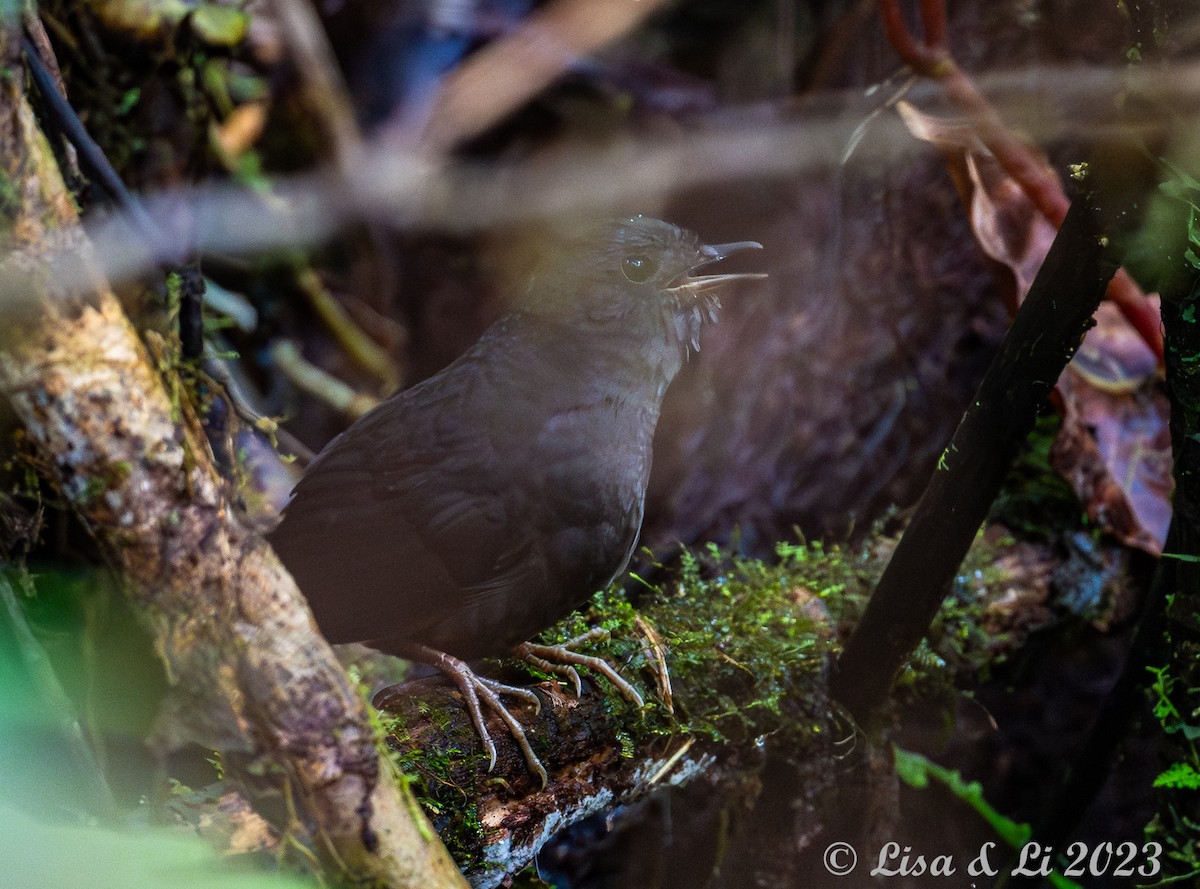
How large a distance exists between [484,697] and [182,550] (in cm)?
74

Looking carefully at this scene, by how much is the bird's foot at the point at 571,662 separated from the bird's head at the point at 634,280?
62 centimetres

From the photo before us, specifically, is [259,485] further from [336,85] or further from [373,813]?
[336,85]

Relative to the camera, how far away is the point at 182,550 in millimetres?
1181

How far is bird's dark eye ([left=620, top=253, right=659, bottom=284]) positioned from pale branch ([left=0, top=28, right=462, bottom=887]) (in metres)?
0.82

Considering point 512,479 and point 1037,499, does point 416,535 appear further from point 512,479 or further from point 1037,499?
point 1037,499

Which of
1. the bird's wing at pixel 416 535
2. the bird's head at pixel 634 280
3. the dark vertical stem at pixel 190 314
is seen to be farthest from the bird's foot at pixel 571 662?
the dark vertical stem at pixel 190 314

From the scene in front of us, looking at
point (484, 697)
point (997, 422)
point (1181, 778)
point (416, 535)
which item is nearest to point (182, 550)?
point (416, 535)

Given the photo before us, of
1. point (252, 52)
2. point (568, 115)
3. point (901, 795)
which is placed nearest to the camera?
point (901, 795)

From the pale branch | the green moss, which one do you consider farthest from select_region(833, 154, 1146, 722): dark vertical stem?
the pale branch

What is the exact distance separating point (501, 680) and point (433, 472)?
452 millimetres

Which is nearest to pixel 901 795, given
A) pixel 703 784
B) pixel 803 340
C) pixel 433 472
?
pixel 703 784

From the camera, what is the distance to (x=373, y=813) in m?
1.25

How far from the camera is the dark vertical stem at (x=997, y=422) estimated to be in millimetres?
1629

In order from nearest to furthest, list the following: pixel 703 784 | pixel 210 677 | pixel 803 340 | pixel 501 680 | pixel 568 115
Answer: pixel 210 677
pixel 501 680
pixel 703 784
pixel 803 340
pixel 568 115
